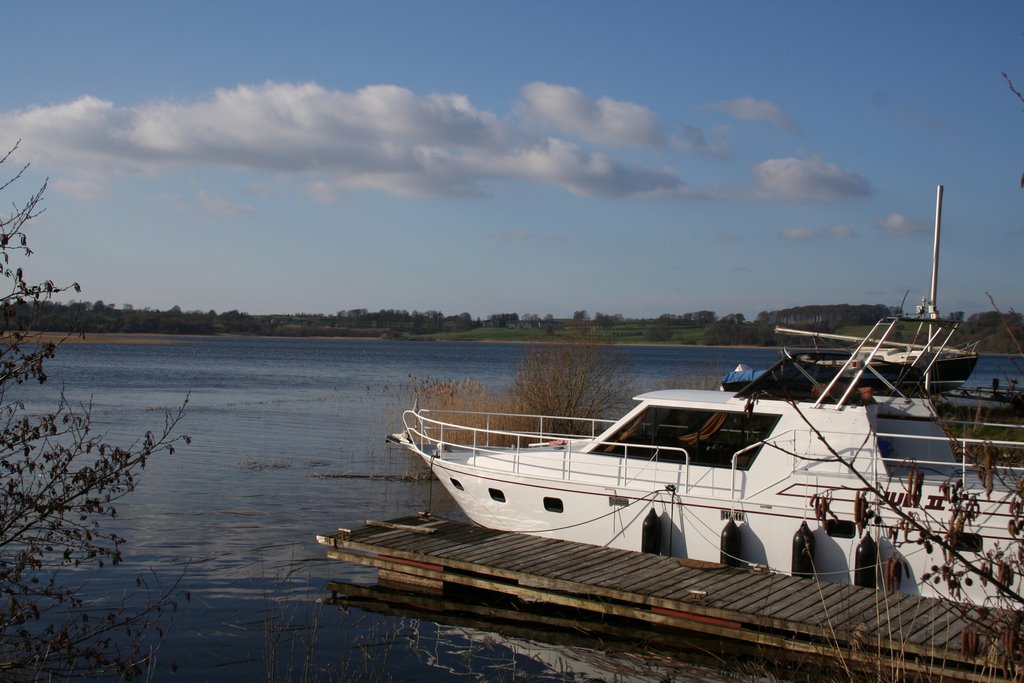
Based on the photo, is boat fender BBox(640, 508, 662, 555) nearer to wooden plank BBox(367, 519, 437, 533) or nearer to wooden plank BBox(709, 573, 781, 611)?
wooden plank BBox(709, 573, 781, 611)

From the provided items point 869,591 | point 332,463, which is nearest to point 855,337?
point 869,591

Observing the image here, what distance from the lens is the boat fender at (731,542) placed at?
12461 mm

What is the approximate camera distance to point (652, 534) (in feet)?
43.2

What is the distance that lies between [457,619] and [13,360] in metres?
8.28

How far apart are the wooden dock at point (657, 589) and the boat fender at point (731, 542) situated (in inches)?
6.8

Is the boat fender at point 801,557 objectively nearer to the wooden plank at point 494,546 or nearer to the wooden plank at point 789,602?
the wooden plank at point 789,602

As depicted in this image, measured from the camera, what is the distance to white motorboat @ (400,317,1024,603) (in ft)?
39.1

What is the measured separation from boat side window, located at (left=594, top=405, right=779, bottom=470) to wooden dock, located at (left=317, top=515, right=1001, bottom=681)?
148 centimetres

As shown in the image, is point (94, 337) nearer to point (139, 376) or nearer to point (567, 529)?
point (139, 376)

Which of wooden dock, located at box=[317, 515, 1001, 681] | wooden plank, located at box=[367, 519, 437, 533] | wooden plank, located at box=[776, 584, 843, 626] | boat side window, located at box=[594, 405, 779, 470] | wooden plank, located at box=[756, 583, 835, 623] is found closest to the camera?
wooden dock, located at box=[317, 515, 1001, 681]

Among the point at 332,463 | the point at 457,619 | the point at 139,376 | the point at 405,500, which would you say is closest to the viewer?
the point at 457,619

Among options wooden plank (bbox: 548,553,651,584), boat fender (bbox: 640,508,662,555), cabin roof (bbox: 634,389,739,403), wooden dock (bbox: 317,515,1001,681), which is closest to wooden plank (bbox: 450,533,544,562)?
wooden dock (bbox: 317,515,1001,681)

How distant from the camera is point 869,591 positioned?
1170 cm

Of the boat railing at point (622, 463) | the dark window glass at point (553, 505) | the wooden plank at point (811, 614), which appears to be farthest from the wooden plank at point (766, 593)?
the dark window glass at point (553, 505)
